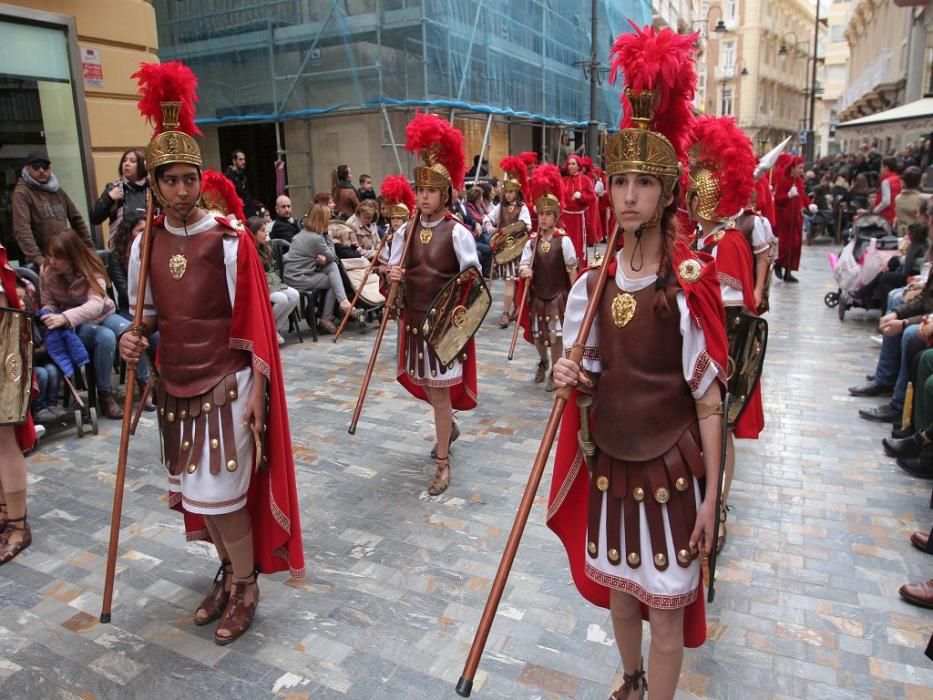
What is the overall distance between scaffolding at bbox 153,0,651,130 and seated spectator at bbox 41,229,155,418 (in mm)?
8025

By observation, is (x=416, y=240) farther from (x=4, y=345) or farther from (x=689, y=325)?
(x=689, y=325)

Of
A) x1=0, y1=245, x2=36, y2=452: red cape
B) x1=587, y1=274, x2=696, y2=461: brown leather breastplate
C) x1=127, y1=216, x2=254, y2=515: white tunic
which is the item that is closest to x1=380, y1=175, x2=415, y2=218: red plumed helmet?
x1=0, y1=245, x2=36, y2=452: red cape

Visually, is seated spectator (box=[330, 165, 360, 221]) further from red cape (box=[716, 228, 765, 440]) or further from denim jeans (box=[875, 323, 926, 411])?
red cape (box=[716, 228, 765, 440])

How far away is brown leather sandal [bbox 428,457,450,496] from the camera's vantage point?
14.7ft

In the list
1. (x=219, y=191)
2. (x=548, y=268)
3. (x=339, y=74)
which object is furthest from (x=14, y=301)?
(x=339, y=74)

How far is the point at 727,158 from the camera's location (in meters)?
3.78

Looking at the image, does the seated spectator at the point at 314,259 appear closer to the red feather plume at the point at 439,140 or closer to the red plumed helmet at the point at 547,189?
the red plumed helmet at the point at 547,189

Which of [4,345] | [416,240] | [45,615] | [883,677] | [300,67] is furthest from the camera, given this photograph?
[300,67]

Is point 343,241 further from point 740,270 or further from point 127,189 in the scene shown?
point 740,270

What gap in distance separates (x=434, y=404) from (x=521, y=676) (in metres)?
2.15

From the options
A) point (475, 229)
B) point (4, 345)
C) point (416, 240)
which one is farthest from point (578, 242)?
point (4, 345)

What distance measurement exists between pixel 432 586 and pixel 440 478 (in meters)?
1.13

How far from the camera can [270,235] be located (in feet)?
31.0

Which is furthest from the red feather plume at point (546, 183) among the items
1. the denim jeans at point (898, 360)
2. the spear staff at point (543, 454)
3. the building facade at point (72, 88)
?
the building facade at point (72, 88)
